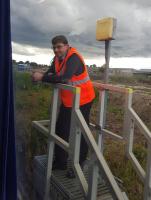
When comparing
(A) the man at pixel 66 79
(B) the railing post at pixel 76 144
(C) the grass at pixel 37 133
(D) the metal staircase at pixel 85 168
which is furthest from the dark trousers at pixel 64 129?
(B) the railing post at pixel 76 144

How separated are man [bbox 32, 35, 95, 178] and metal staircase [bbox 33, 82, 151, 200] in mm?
103

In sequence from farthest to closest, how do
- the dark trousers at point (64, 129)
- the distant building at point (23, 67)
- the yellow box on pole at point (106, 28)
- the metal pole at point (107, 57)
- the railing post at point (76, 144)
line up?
the metal pole at point (107, 57)
the yellow box on pole at point (106, 28)
the dark trousers at point (64, 129)
the distant building at point (23, 67)
the railing post at point (76, 144)

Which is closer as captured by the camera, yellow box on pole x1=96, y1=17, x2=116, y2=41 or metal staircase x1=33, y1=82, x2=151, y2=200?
metal staircase x1=33, y1=82, x2=151, y2=200

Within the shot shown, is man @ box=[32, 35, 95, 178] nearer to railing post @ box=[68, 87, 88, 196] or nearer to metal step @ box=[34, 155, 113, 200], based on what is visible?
metal step @ box=[34, 155, 113, 200]

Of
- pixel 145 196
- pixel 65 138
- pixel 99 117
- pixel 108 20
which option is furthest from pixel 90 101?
pixel 145 196

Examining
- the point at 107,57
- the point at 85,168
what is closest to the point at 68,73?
the point at 107,57

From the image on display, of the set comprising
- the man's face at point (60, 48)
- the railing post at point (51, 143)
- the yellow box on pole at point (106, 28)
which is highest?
the yellow box on pole at point (106, 28)

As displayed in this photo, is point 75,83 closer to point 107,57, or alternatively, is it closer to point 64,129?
point 64,129

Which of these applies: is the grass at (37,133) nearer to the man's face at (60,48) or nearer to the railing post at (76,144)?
the man's face at (60,48)

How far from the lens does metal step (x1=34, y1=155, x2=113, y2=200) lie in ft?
8.24

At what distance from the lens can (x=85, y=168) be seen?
9.92 ft

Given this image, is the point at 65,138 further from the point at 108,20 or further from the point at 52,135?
the point at 108,20

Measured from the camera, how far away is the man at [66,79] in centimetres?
255

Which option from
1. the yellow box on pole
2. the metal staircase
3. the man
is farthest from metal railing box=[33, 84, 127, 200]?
the yellow box on pole
